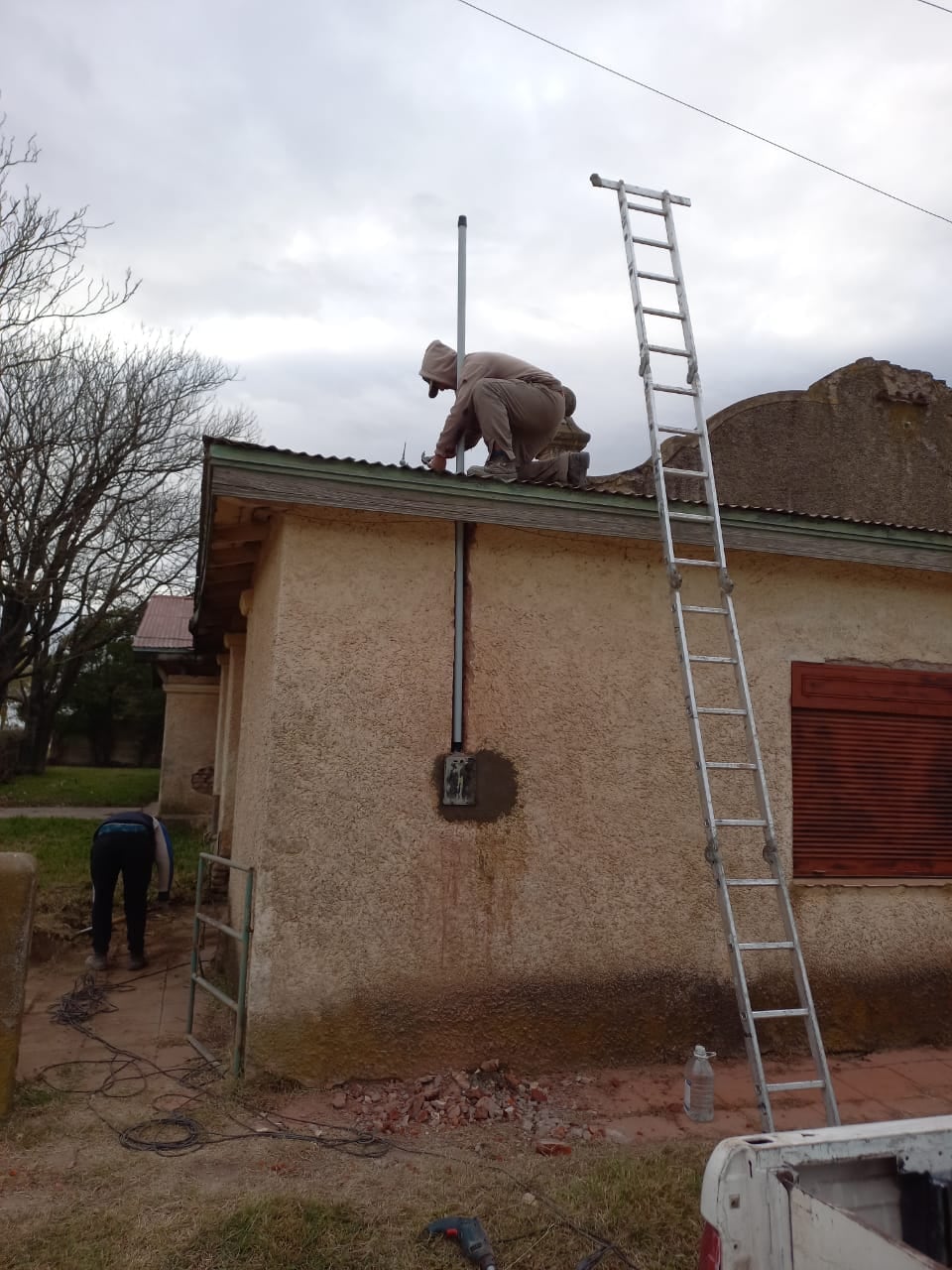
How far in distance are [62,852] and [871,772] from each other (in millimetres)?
10965

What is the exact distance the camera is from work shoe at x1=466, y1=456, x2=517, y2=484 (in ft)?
19.2

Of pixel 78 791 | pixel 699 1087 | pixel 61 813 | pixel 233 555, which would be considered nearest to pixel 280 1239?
pixel 699 1087

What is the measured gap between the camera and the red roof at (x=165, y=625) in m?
16.7

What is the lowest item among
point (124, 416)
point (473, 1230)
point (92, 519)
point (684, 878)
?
point (473, 1230)

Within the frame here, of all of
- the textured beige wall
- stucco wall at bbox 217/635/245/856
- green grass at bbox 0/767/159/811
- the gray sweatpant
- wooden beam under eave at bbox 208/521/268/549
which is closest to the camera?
wooden beam under eave at bbox 208/521/268/549

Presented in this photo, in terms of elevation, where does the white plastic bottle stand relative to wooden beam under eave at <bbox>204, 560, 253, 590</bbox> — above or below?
below

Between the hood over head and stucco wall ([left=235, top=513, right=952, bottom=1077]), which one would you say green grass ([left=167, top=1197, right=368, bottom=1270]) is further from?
A: the hood over head

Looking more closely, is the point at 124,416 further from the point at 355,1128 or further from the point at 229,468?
the point at 355,1128

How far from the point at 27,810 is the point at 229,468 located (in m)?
16.7

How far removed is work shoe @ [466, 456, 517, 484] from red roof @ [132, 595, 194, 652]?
9708 millimetres

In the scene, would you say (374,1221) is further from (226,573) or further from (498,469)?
(226,573)

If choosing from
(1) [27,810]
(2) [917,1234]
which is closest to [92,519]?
(1) [27,810]

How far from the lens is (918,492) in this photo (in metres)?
12.1

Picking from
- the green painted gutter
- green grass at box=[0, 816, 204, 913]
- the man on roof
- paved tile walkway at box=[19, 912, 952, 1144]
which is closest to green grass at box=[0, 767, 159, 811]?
green grass at box=[0, 816, 204, 913]
